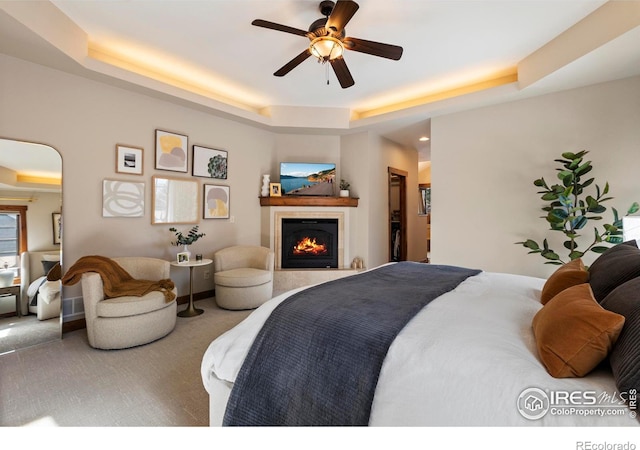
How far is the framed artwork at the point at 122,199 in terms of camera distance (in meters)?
3.24

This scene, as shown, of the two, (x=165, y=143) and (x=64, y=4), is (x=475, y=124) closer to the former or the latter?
(x=165, y=143)

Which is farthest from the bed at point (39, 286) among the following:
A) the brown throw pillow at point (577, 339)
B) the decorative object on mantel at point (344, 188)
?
the brown throw pillow at point (577, 339)

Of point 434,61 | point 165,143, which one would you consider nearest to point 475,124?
point 434,61

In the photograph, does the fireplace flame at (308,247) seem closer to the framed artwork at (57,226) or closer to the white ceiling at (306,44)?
the white ceiling at (306,44)

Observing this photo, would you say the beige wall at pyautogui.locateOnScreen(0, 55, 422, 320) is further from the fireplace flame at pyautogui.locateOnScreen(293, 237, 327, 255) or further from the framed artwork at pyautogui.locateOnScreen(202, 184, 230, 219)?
the fireplace flame at pyautogui.locateOnScreen(293, 237, 327, 255)

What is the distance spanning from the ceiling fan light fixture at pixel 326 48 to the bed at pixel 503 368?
6.68 ft

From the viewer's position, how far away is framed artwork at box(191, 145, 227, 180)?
4.02m

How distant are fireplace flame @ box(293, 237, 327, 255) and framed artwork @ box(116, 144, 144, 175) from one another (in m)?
2.43

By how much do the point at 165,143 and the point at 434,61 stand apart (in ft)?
11.0

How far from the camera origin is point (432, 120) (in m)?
4.17

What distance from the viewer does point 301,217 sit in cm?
475

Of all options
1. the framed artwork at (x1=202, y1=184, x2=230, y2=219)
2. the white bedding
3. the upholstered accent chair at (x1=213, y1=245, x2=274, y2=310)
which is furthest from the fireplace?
the white bedding

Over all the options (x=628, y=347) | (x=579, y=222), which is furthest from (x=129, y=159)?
(x=579, y=222)

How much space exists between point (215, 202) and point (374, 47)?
2.97 m
